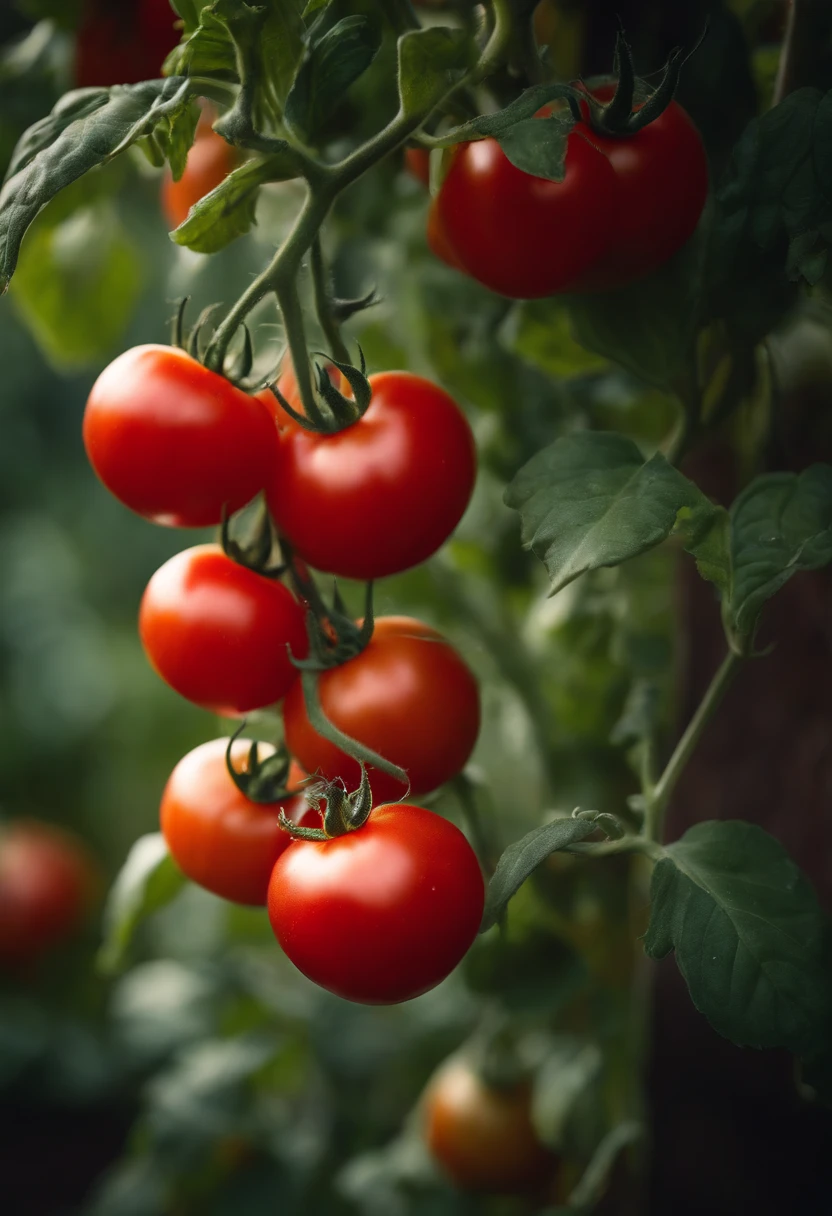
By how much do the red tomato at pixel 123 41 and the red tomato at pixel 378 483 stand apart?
0.33 m

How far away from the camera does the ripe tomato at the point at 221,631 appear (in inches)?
16.6

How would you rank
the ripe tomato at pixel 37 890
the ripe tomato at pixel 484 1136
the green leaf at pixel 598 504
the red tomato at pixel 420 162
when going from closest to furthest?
the green leaf at pixel 598 504 < the red tomato at pixel 420 162 < the ripe tomato at pixel 484 1136 < the ripe tomato at pixel 37 890

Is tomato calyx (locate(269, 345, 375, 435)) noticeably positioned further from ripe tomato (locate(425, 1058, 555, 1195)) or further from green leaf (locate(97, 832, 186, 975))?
ripe tomato (locate(425, 1058, 555, 1195))

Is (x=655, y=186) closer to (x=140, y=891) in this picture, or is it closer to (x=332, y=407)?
(x=332, y=407)

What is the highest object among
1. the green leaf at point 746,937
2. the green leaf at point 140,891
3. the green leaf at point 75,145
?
the green leaf at point 75,145

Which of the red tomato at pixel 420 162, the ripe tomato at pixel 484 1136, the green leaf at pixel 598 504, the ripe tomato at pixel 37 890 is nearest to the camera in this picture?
the green leaf at pixel 598 504

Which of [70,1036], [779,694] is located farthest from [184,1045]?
[779,694]

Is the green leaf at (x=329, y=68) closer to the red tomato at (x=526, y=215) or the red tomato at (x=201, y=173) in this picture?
the red tomato at (x=526, y=215)

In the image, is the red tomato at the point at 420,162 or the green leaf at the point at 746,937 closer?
the green leaf at the point at 746,937

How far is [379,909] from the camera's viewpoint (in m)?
0.36

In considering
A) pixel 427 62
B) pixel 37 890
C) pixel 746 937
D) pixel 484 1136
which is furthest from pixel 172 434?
pixel 37 890

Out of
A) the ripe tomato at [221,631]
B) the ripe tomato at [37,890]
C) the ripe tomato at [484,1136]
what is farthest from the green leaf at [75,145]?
the ripe tomato at [37,890]

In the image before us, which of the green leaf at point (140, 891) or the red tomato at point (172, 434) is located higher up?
the red tomato at point (172, 434)

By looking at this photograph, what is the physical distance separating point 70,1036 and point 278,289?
113cm
